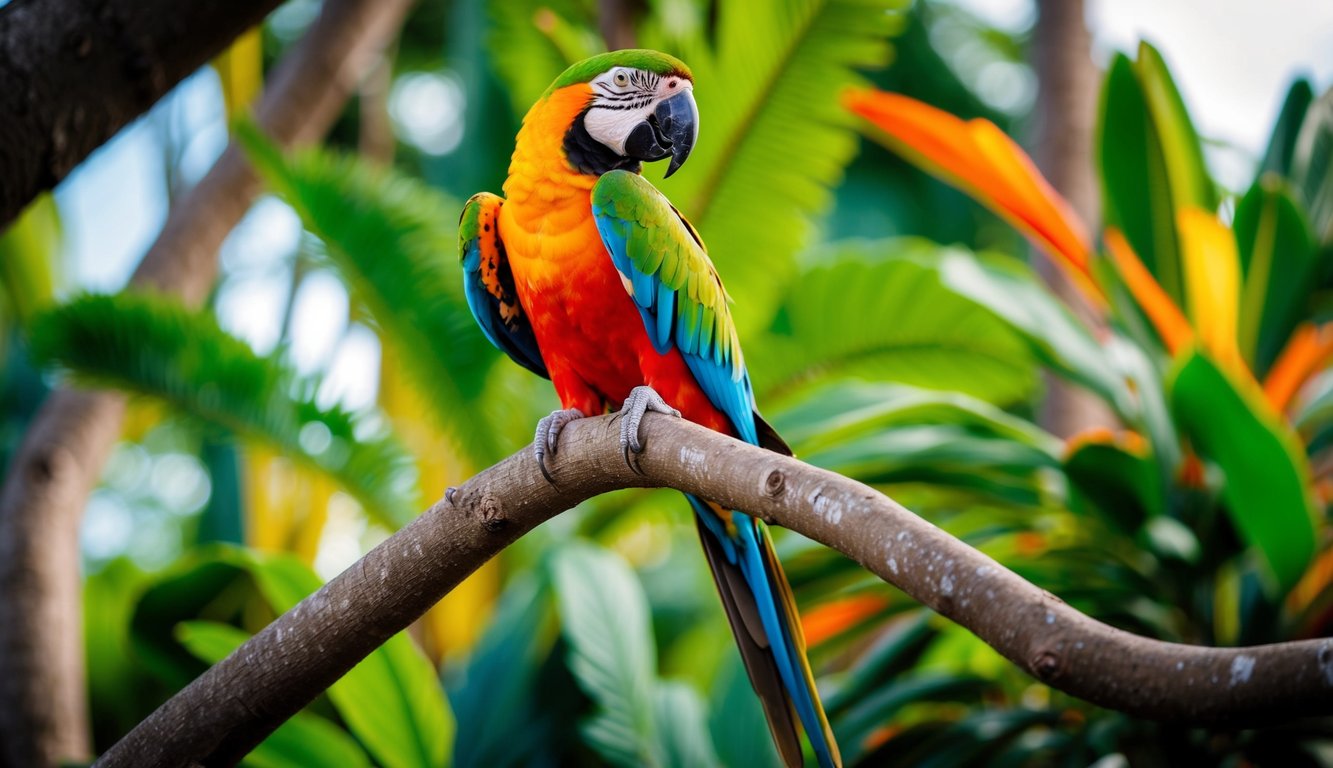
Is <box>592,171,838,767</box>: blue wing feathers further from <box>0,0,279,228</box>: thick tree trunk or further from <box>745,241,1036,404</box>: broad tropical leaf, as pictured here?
<box>745,241,1036,404</box>: broad tropical leaf

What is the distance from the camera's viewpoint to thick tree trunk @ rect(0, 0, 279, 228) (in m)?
1.20

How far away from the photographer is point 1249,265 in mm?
1797

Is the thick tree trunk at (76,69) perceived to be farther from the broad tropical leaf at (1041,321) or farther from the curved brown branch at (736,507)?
the broad tropical leaf at (1041,321)

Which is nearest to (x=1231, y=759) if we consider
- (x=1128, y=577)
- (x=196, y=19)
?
(x=1128, y=577)

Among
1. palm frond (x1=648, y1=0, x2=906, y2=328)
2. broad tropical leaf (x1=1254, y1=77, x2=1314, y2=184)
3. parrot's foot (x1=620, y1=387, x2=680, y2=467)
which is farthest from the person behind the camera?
broad tropical leaf (x1=1254, y1=77, x2=1314, y2=184)

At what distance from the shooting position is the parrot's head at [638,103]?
97cm

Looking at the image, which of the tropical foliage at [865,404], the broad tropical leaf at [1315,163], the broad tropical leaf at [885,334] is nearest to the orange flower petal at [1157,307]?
the tropical foliage at [865,404]

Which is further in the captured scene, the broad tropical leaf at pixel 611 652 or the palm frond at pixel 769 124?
the palm frond at pixel 769 124

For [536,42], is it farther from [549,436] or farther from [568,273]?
[549,436]

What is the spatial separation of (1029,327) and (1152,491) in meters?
0.31

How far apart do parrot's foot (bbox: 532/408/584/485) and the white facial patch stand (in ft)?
0.94

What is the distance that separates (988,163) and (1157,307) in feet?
1.32

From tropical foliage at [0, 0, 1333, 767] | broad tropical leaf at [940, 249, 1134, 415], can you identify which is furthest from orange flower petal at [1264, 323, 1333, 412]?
broad tropical leaf at [940, 249, 1134, 415]

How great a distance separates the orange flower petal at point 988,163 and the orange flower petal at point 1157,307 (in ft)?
0.21
